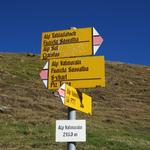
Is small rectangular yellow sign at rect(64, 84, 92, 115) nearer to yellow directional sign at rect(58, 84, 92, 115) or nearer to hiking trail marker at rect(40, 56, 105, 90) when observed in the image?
yellow directional sign at rect(58, 84, 92, 115)

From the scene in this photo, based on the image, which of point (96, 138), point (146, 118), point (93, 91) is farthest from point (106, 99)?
point (96, 138)

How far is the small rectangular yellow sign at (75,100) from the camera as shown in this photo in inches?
290

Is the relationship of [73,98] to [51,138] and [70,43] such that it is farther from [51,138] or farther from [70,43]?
[51,138]

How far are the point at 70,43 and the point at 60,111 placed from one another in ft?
65.3

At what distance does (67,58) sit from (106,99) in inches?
1107

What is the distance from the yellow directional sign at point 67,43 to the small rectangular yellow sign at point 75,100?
2.15ft

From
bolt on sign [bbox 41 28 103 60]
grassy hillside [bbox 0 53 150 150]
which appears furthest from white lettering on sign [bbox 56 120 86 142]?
grassy hillside [bbox 0 53 150 150]

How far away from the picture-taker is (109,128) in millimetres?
23375

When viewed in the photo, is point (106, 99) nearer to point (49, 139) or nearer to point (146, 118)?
point (146, 118)

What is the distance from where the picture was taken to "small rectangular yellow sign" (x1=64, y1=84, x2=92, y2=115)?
7.37 m

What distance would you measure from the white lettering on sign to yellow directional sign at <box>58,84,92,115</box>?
292 millimetres

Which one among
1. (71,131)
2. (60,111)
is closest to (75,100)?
(71,131)

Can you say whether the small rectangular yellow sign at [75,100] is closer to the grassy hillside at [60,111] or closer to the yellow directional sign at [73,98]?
the yellow directional sign at [73,98]

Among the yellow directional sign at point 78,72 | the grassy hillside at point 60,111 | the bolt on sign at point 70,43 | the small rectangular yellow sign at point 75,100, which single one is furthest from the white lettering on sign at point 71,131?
the grassy hillside at point 60,111
